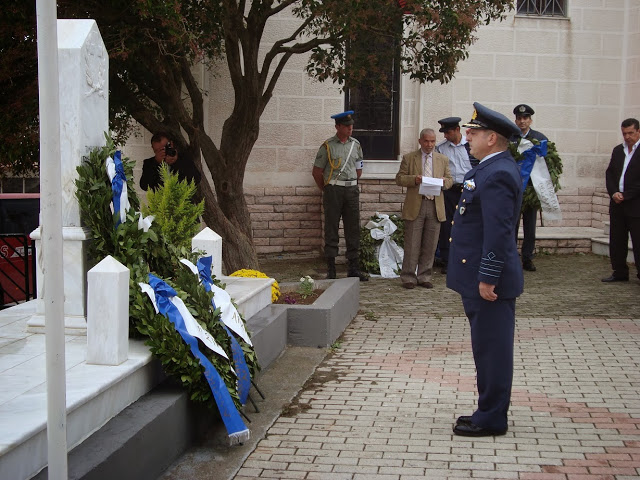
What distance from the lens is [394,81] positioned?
13.9m

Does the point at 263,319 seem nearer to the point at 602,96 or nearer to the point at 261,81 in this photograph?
the point at 261,81

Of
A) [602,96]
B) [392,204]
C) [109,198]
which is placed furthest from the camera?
[602,96]

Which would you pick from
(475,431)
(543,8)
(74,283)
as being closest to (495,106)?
(543,8)

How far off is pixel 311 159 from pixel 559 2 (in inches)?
186

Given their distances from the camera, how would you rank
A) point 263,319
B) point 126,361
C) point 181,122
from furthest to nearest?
point 181,122 < point 263,319 < point 126,361

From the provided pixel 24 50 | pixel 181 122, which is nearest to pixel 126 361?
pixel 24 50

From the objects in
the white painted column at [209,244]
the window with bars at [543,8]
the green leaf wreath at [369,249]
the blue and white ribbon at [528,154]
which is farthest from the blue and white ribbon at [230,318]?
the window with bars at [543,8]

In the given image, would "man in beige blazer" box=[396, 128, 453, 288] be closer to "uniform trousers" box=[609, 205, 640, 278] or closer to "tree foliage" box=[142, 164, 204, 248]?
"uniform trousers" box=[609, 205, 640, 278]

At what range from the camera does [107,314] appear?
4941 millimetres

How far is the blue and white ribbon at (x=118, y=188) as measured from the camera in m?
5.79

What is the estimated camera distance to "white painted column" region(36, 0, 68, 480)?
3107mm

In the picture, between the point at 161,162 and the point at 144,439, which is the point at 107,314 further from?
the point at 161,162

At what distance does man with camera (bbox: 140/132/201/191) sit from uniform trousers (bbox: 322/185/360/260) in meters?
2.05

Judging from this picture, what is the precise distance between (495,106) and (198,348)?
10.0 meters
